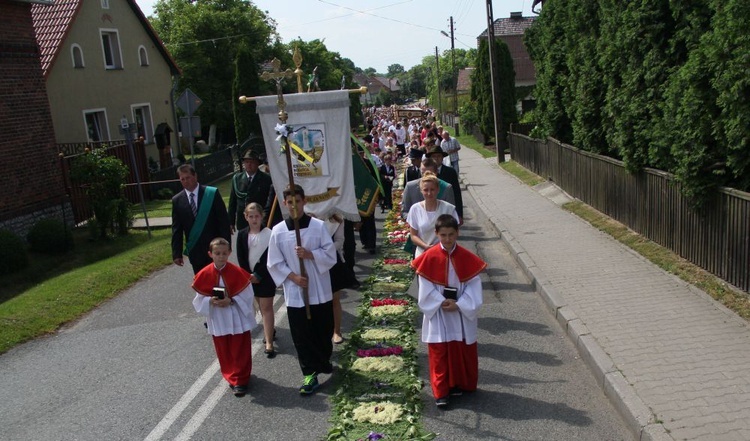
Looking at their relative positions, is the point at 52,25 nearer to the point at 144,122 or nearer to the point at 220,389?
the point at 144,122

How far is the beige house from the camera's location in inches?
955

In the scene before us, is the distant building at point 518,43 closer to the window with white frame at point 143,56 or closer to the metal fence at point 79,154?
the window with white frame at point 143,56

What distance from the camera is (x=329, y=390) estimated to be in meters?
6.29

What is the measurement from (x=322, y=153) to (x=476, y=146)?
101ft

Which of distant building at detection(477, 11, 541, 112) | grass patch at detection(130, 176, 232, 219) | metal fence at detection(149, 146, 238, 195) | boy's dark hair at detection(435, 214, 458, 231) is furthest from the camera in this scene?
distant building at detection(477, 11, 541, 112)

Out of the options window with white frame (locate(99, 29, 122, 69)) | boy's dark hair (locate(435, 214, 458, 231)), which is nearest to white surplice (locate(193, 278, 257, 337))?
boy's dark hair (locate(435, 214, 458, 231))

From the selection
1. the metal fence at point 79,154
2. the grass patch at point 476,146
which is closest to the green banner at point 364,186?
the metal fence at point 79,154

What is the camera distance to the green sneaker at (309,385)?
6168 millimetres

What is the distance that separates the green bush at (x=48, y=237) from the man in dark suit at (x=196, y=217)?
8.34m

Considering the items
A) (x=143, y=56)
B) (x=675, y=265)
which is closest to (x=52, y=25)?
(x=143, y=56)

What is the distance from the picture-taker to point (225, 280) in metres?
6.49

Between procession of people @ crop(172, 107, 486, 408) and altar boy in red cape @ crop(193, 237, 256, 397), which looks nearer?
procession of people @ crop(172, 107, 486, 408)

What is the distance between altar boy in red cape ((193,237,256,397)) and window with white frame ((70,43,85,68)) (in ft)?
71.8

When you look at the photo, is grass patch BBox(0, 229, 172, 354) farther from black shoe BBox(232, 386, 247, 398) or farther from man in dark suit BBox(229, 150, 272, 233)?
black shoe BBox(232, 386, 247, 398)
